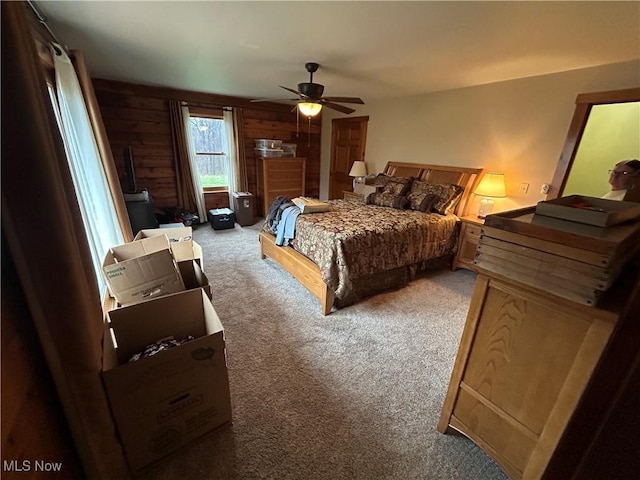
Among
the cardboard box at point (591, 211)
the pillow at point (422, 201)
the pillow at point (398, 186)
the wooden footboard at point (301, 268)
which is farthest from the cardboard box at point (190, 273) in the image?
the pillow at point (398, 186)

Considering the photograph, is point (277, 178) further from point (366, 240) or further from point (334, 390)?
point (334, 390)

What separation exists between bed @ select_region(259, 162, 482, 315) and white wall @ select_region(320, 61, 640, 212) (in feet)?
1.15

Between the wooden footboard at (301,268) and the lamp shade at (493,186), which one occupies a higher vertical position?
the lamp shade at (493,186)

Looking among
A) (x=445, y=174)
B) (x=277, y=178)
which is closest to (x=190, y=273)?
(x=445, y=174)

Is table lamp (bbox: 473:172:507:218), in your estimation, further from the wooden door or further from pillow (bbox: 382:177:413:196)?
the wooden door

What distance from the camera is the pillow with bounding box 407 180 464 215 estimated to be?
11.0 feet

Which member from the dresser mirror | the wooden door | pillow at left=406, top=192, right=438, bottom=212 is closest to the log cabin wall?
the wooden door

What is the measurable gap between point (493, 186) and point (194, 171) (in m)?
4.64

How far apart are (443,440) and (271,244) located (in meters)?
2.45

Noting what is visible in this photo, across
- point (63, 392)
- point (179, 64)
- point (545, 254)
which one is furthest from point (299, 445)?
point (179, 64)

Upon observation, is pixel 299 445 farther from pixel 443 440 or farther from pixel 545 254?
pixel 545 254

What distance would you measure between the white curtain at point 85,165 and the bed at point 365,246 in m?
1.59

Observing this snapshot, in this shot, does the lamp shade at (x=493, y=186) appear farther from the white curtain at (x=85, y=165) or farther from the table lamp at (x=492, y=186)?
the white curtain at (x=85, y=165)

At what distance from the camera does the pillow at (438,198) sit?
11.0ft
